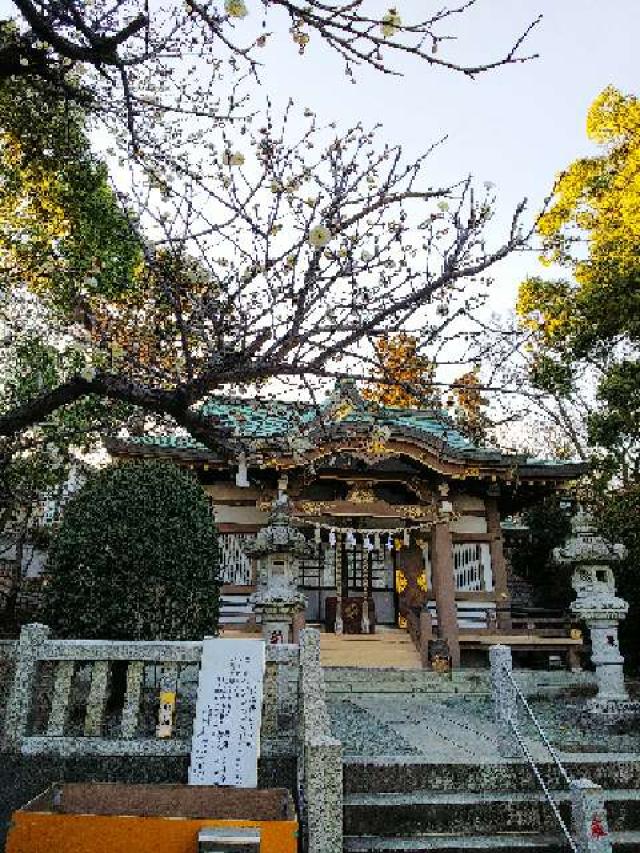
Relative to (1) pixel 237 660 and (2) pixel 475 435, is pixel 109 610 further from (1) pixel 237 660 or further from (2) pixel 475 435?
(2) pixel 475 435

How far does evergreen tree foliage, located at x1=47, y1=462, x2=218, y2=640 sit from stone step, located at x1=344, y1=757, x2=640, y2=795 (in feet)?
8.43

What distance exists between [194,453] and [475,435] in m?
13.1

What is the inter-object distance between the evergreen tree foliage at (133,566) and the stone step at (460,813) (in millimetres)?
2857

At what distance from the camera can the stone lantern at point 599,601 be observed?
9.69 metres

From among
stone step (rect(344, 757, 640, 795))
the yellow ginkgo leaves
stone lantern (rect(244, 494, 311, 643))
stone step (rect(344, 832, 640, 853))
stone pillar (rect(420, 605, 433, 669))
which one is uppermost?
the yellow ginkgo leaves

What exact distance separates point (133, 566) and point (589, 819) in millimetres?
5201

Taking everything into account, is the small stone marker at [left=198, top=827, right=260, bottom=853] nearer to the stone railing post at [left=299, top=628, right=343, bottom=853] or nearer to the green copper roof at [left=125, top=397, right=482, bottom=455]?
the stone railing post at [left=299, top=628, right=343, bottom=853]

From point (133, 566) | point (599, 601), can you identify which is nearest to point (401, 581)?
point (599, 601)

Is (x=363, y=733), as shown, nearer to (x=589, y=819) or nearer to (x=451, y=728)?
(x=451, y=728)

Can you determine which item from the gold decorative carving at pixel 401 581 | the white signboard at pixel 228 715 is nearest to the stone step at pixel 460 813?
the white signboard at pixel 228 715

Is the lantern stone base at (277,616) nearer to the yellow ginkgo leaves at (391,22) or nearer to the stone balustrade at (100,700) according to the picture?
the stone balustrade at (100,700)

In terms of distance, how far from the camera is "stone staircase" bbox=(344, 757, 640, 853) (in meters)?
5.20

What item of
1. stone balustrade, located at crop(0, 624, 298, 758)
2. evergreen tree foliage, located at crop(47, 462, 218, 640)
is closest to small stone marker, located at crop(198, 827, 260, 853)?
stone balustrade, located at crop(0, 624, 298, 758)

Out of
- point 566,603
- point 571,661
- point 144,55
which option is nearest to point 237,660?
point 144,55
